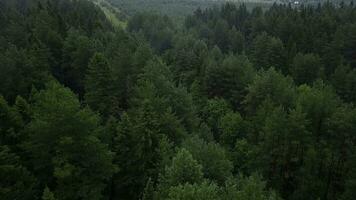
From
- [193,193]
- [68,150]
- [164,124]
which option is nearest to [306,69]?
[164,124]

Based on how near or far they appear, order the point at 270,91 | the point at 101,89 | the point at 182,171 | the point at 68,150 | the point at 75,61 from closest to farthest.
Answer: the point at 182,171 → the point at 68,150 → the point at 101,89 → the point at 270,91 → the point at 75,61

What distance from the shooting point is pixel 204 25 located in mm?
118062

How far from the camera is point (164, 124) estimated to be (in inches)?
1577

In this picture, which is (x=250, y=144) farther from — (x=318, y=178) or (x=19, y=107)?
(x=19, y=107)

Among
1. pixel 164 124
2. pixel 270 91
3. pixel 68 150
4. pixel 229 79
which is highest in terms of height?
pixel 68 150

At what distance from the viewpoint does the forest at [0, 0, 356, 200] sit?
31.1 meters

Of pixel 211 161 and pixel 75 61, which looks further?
pixel 75 61

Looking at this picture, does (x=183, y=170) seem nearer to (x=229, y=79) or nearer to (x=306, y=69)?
(x=229, y=79)

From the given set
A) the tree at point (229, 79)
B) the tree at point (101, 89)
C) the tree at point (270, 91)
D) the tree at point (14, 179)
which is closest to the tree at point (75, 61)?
the tree at point (101, 89)

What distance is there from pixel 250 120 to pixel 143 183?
2299 cm

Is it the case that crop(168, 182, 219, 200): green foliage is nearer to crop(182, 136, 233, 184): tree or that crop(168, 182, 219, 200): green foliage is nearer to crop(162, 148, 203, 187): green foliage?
crop(162, 148, 203, 187): green foliage

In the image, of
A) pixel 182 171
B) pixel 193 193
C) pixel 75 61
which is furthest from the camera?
pixel 75 61

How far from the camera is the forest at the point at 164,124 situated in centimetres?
3111

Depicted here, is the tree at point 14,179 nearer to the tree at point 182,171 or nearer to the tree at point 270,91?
the tree at point 182,171
